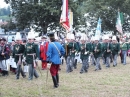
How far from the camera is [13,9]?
101ft

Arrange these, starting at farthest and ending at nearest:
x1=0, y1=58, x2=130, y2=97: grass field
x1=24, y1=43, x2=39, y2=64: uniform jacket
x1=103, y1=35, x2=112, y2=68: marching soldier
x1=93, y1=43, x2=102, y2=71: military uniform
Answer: x1=103, y1=35, x2=112, y2=68: marching soldier
x1=93, y1=43, x2=102, y2=71: military uniform
x1=24, y1=43, x2=39, y2=64: uniform jacket
x1=0, y1=58, x2=130, y2=97: grass field

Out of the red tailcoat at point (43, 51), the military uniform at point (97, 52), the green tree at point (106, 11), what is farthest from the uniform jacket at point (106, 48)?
the green tree at point (106, 11)

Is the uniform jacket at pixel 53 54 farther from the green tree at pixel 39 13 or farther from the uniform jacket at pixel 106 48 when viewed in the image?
the green tree at pixel 39 13

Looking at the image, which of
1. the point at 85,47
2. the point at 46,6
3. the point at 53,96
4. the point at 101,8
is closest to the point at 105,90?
the point at 53,96

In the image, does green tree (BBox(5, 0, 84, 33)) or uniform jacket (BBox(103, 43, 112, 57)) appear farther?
green tree (BBox(5, 0, 84, 33))

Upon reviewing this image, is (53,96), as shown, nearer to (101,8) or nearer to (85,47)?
(85,47)

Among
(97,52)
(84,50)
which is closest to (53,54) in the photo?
(84,50)

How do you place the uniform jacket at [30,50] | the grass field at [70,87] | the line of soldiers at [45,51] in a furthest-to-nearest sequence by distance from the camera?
the line of soldiers at [45,51] < the uniform jacket at [30,50] < the grass field at [70,87]

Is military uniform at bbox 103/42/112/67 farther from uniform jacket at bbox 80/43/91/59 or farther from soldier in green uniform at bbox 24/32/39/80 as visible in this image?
soldier in green uniform at bbox 24/32/39/80

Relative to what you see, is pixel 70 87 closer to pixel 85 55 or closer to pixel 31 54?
pixel 31 54

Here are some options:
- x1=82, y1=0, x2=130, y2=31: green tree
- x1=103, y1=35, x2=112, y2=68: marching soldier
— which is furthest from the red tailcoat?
x1=82, y1=0, x2=130, y2=31: green tree

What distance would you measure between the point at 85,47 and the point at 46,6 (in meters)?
13.3

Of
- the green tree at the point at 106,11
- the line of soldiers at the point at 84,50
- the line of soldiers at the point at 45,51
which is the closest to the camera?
the line of soldiers at the point at 45,51

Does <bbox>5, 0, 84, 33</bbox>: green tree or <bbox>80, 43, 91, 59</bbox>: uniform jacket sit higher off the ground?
<bbox>5, 0, 84, 33</bbox>: green tree
